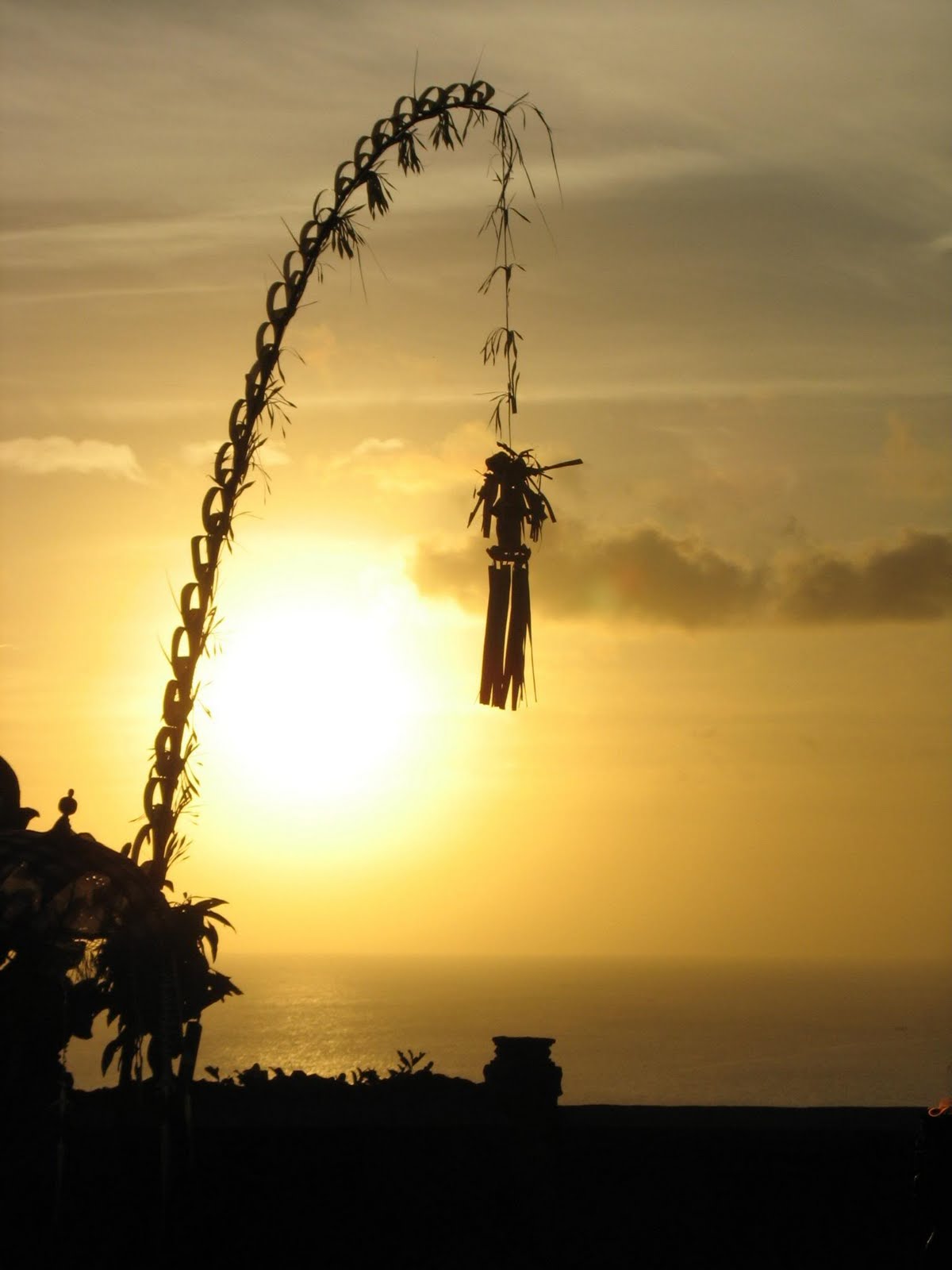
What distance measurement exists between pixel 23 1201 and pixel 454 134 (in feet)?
26.8

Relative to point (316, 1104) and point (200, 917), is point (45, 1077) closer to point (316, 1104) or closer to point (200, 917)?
point (200, 917)

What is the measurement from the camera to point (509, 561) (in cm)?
915

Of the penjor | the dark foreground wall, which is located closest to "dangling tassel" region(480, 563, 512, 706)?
the penjor

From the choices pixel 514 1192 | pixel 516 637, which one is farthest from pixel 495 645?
pixel 514 1192

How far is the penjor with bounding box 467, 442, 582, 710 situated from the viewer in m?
8.93

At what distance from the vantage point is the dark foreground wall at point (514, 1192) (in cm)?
931

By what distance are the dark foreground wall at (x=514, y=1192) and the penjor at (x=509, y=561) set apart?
3132 mm

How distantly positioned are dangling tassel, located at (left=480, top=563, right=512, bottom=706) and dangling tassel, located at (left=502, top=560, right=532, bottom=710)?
0.03 m

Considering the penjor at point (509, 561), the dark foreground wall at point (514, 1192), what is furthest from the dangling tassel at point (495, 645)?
the dark foreground wall at point (514, 1192)

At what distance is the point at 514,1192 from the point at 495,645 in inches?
148

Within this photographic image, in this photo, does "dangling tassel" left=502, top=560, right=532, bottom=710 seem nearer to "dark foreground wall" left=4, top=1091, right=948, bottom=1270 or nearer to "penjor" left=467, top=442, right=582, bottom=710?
"penjor" left=467, top=442, right=582, bottom=710

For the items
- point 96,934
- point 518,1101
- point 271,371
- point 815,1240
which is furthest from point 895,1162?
point 271,371

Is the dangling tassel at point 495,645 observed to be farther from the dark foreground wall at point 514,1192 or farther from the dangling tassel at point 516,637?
the dark foreground wall at point 514,1192

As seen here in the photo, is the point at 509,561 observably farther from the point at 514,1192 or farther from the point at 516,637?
the point at 514,1192
